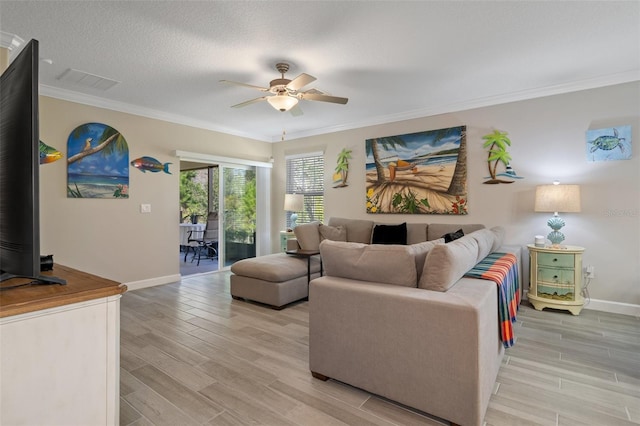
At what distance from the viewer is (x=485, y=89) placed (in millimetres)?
4031

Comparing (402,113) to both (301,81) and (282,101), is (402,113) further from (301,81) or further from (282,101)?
(301,81)

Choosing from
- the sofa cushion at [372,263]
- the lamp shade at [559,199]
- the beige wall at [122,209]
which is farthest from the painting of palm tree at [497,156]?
the beige wall at [122,209]

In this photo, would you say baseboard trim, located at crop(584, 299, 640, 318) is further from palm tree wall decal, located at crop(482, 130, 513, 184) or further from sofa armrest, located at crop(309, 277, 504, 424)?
sofa armrest, located at crop(309, 277, 504, 424)

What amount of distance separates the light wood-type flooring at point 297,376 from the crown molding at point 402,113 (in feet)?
8.62

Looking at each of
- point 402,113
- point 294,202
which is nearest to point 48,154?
point 294,202

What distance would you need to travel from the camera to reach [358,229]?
16.8 ft

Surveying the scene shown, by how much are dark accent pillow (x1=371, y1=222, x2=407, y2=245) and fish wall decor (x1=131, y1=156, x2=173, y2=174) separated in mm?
3429

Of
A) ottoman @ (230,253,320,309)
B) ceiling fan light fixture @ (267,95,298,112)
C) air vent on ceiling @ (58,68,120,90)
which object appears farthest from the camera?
ottoman @ (230,253,320,309)

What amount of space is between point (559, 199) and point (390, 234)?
206 centimetres

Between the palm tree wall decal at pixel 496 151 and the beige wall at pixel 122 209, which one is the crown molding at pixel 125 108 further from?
the palm tree wall decal at pixel 496 151

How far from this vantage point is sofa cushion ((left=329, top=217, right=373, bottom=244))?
5.05 meters

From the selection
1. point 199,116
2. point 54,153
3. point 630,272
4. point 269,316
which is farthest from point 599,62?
point 54,153

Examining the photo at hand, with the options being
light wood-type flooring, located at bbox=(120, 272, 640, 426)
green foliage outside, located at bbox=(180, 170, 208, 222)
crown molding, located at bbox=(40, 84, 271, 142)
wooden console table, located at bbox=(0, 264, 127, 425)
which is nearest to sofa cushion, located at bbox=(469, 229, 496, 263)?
light wood-type flooring, located at bbox=(120, 272, 640, 426)

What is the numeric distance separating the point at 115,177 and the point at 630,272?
254 inches
